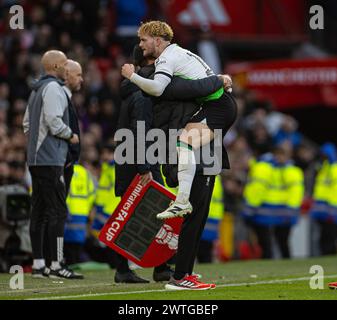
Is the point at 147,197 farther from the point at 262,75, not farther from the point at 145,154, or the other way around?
the point at 262,75

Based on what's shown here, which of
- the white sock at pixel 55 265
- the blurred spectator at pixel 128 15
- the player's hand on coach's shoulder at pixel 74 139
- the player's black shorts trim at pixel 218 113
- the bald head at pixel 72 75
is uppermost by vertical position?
the blurred spectator at pixel 128 15

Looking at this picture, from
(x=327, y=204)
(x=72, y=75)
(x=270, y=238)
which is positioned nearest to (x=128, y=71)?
(x=72, y=75)

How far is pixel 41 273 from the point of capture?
12453 millimetres

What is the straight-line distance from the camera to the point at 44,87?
12.3 metres

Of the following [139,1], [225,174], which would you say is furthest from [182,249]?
[139,1]

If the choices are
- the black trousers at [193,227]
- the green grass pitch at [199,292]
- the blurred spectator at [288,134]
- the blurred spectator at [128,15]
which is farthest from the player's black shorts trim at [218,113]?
the blurred spectator at [128,15]

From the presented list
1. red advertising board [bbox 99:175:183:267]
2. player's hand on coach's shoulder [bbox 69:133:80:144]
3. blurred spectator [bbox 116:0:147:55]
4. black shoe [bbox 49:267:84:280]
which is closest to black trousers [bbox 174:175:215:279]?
red advertising board [bbox 99:175:183:267]

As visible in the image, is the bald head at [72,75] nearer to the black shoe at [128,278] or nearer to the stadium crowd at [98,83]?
the black shoe at [128,278]

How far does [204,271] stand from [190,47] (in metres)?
10.3

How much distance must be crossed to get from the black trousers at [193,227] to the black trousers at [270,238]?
979 cm

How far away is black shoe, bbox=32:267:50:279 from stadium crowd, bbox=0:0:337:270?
4.51 metres

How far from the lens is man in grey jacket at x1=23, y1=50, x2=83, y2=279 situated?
12.1 meters

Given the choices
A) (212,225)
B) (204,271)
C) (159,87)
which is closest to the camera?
(159,87)

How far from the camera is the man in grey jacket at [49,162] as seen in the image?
1215 centimetres
